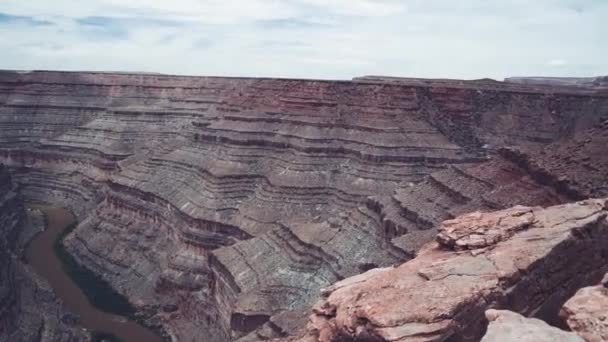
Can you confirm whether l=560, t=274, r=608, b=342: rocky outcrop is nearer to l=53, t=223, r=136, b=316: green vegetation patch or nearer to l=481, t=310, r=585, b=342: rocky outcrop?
l=481, t=310, r=585, b=342: rocky outcrop

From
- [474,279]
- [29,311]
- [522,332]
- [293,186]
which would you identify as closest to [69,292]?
[29,311]

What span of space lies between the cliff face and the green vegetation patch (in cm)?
84

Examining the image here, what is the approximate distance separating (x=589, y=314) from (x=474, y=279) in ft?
8.60

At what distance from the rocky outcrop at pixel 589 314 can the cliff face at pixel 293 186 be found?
16118mm

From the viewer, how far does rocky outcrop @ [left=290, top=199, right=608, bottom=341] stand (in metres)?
14.1

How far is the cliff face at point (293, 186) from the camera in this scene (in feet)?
124

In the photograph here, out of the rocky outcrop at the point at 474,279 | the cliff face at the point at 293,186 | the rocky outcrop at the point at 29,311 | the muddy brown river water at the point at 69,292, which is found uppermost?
the rocky outcrop at the point at 474,279

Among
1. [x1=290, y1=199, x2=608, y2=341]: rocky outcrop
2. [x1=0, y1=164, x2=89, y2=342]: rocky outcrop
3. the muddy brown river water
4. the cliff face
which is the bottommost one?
the muddy brown river water

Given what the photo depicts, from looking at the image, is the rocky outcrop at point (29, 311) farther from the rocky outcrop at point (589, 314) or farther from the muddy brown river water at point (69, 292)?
the rocky outcrop at point (589, 314)

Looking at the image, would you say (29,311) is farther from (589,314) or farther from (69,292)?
(589,314)

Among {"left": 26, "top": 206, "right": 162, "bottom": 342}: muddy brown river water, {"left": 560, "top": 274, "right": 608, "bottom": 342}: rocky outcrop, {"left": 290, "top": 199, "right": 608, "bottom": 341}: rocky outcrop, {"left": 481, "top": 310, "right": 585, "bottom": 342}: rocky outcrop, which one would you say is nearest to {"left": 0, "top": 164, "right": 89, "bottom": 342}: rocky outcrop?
{"left": 26, "top": 206, "right": 162, "bottom": 342}: muddy brown river water

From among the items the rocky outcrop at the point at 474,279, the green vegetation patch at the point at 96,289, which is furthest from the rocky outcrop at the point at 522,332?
the green vegetation patch at the point at 96,289

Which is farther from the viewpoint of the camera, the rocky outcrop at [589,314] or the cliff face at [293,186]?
the cliff face at [293,186]

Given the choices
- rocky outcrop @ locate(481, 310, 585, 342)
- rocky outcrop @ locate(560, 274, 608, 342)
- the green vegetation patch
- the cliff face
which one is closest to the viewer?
rocky outcrop @ locate(481, 310, 585, 342)
